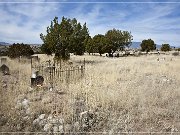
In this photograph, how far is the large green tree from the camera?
53.3 meters

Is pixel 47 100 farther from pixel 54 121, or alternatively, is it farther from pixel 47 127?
pixel 47 127

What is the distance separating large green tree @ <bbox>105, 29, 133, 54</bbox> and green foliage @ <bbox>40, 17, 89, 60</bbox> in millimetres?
23550

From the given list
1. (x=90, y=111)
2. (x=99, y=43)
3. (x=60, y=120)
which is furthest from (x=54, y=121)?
(x=99, y=43)

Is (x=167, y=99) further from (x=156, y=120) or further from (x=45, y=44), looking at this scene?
(x=45, y=44)

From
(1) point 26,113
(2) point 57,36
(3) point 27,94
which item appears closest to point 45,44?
(2) point 57,36

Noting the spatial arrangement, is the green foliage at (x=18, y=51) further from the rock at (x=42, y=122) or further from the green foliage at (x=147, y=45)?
the green foliage at (x=147, y=45)

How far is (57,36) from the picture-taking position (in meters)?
28.5

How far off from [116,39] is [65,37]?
90.1 feet

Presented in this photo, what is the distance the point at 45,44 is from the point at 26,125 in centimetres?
2390

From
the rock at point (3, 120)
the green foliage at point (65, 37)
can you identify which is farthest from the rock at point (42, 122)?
the green foliage at point (65, 37)

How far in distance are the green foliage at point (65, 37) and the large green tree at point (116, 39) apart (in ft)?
77.3

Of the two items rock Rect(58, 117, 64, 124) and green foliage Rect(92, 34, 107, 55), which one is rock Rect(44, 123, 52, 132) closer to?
rock Rect(58, 117, 64, 124)

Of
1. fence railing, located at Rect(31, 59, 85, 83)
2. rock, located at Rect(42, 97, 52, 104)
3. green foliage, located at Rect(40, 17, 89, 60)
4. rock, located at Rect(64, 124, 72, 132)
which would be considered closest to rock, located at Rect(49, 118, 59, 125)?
rock, located at Rect(64, 124, 72, 132)

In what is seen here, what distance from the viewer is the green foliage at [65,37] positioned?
92.1ft
